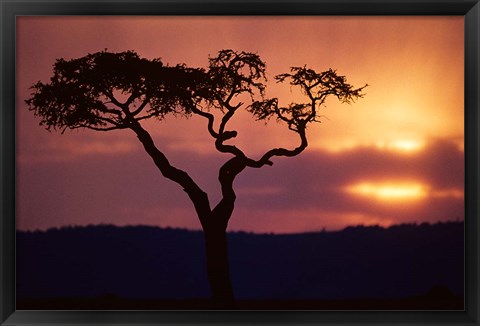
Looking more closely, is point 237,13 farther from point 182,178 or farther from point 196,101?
point 182,178

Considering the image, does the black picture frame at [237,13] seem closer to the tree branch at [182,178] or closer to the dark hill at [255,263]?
the dark hill at [255,263]

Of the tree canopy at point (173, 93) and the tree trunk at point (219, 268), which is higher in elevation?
the tree canopy at point (173, 93)

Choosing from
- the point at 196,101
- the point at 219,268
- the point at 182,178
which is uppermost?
the point at 196,101

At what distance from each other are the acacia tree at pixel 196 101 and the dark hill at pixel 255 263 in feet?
0.62

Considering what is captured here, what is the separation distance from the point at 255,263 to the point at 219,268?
9.3 inches

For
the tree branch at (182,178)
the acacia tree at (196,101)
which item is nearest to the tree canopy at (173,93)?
the acacia tree at (196,101)

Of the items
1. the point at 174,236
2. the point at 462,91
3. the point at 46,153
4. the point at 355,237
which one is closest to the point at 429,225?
the point at 355,237

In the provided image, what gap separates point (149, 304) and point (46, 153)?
46.7 inches

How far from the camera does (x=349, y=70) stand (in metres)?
4.66

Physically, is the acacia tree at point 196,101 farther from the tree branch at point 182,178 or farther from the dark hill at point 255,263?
the dark hill at point 255,263

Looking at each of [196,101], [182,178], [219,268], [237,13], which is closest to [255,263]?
[219,268]

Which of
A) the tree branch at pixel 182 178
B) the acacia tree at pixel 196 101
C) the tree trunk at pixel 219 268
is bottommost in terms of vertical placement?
the tree trunk at pixel 219 268

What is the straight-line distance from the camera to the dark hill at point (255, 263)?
181 inches

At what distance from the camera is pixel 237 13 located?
4.64m
